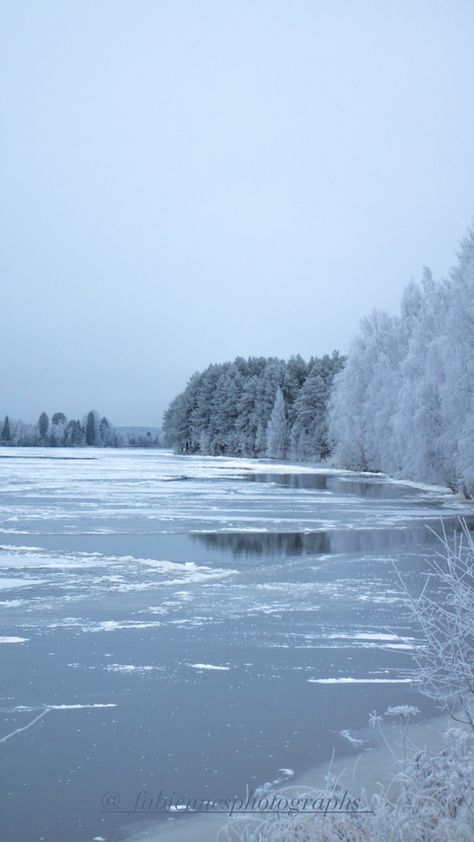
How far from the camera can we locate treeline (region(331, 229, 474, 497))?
1260 inches

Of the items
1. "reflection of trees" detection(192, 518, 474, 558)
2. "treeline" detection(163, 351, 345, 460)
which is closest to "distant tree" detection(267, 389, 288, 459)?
"treeline" detection(163, 351, 345, 460)

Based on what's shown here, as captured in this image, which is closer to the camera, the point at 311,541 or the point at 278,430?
the point at 311,541

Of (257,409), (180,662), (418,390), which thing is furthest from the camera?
(257,409)

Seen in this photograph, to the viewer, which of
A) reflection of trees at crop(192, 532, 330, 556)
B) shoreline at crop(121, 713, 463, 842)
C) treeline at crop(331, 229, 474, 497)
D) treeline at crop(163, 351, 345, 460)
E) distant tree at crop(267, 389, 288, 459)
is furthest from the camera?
distant tree at crop(267, 389, 288, 459)

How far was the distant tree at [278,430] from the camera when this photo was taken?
343 ft

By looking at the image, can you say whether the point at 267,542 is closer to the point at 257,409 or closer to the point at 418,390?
the point at 418,390

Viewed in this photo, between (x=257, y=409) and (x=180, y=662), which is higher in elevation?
(x=257, y=409)

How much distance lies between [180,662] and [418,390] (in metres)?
33.0

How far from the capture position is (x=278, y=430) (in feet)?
346

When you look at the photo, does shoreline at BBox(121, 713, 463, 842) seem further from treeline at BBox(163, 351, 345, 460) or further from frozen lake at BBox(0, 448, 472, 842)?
treeline at BBox(163, 351, 345, 460)

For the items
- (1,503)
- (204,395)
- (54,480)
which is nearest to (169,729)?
(1,503)

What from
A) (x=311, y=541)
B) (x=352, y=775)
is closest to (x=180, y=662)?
(x=352, y=775)

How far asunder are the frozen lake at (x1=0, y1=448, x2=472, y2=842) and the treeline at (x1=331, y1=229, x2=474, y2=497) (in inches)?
528

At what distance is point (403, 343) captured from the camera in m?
59.6
